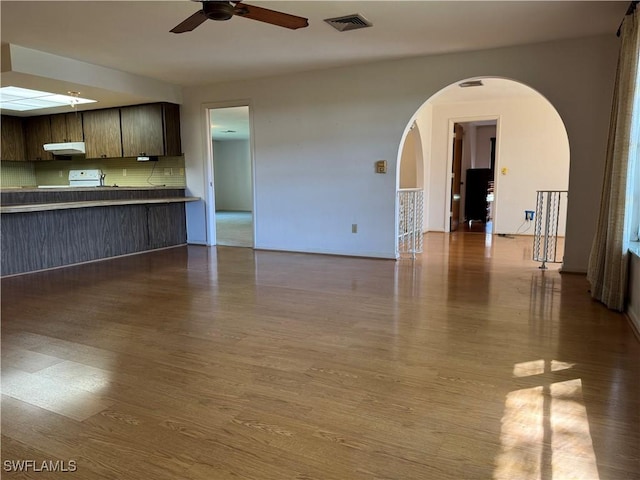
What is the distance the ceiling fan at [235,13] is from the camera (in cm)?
271

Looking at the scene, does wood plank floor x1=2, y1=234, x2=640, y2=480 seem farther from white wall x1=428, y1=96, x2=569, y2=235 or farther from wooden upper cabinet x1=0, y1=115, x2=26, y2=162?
wooden upper cabinet x1=0, y1=115, x2=26, y2=162

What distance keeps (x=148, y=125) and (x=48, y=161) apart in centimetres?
318

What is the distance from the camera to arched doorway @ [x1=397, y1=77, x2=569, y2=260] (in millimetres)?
7660

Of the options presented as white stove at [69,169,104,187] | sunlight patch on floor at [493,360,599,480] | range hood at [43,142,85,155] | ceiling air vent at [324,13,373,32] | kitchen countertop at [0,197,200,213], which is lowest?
sunlight patch on floor at [493,360,599,480]

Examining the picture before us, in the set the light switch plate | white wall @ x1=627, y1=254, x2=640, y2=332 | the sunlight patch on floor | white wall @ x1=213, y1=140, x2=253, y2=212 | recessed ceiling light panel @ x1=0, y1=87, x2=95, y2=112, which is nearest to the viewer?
the sunlight patch on floor

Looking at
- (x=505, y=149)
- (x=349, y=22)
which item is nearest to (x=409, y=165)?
(x=505, y=149)

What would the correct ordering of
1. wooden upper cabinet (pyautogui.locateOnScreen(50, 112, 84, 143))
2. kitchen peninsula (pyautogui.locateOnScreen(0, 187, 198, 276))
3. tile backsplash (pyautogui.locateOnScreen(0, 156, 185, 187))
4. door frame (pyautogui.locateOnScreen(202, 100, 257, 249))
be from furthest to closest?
1. wooden upper cabinet (pyautogui.locateOnScreen(50, 112, 84, 143))
2. tile backsplash (pyautogui.locateOnScreen(0, 156, 185, 187))
3. door frame (pyautogui.locateOnScreen(202, 100, 257, 249))
4. kitchen peninsula (pyautogui.locateOnScreen(0, 187, 198, 276))

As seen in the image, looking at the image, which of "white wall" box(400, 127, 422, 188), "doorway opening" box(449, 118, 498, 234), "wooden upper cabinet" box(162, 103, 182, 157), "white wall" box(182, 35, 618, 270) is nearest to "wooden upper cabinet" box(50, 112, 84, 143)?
"wooden upper cabinet" box(162, 103, 182, 157)

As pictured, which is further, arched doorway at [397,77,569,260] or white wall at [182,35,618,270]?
arched doorway at [397,77,569,260]

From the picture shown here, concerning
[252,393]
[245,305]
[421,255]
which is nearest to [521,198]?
[421,255]

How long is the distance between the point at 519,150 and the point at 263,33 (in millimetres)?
5617

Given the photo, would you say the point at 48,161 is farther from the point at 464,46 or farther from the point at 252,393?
the point at 252,393

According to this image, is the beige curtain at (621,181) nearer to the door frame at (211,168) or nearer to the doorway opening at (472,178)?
the door frame at (211,168)

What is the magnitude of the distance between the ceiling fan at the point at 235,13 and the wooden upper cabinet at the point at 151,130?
12.4 feet
